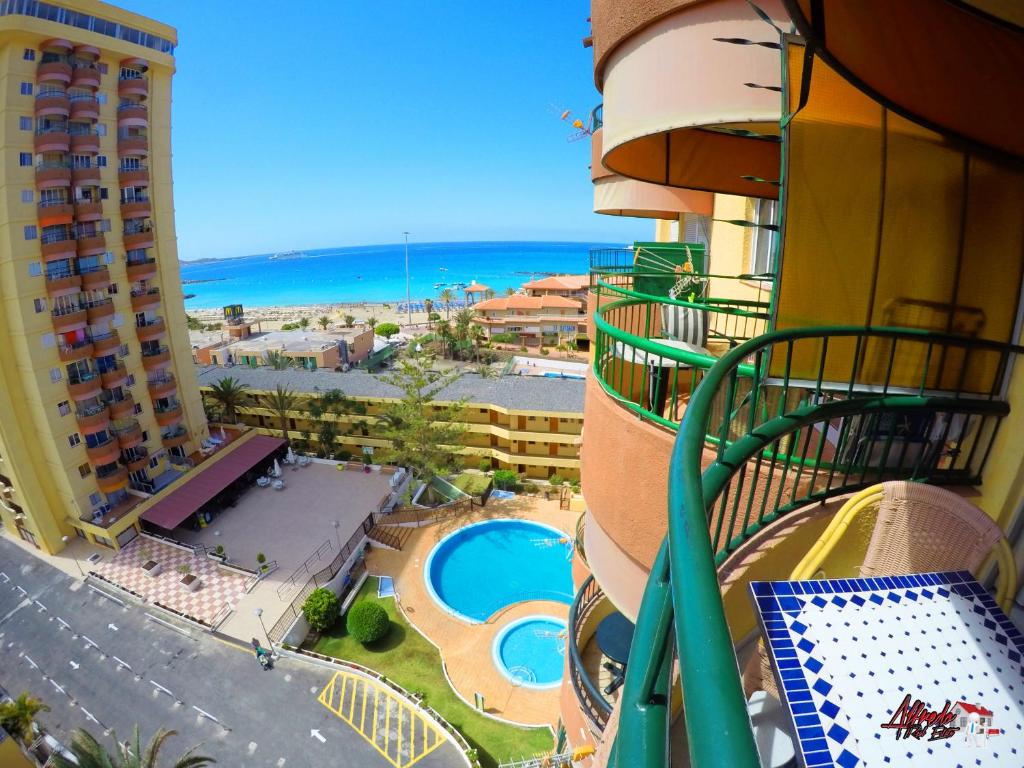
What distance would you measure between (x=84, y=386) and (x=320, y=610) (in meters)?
14.6

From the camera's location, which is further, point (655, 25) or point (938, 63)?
point (655, 25)

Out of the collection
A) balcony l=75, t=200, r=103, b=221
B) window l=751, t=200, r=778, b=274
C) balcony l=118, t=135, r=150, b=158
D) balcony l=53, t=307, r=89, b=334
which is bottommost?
balcony l=53, t=307, r=89, b=334

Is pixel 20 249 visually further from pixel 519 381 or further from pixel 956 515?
pixel 956 515

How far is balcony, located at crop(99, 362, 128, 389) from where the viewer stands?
22844 millimetres

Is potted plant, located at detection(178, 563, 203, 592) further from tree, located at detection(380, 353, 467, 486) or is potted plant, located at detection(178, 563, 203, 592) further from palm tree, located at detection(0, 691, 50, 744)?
tree, located at detection(380, 353, 467, 486)

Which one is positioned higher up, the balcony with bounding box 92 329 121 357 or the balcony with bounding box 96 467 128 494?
the balcony with bounding box 92 329 121 357

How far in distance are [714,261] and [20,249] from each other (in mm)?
25397

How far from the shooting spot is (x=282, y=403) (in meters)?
31.0

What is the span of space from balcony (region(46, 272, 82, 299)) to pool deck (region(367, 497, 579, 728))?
17413 mm

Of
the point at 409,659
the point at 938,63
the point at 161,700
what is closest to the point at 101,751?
the point at 161,700

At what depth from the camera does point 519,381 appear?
1336 inches

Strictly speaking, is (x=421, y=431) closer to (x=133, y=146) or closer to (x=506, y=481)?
(x=506, y=481)

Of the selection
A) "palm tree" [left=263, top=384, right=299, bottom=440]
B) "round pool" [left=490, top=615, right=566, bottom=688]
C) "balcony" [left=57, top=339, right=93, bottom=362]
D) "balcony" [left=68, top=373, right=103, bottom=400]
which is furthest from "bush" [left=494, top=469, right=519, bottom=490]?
"balcony" [left=57, top=339, right=93, bottom=362]

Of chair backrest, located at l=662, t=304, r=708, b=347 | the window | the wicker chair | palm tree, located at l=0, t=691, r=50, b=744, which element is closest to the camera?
the wicker chair
